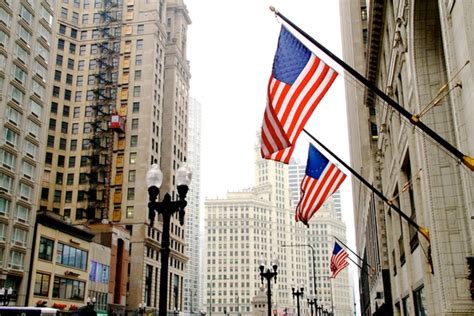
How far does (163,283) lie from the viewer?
1475cm

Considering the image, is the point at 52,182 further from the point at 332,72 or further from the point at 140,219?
the point at 332,72

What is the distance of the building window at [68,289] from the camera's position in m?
59.0

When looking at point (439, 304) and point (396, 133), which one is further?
point (396, 133)

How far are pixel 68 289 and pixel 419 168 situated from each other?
51730 millimetres

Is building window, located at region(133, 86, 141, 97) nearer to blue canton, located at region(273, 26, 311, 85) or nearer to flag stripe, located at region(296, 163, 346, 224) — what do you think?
flag stripe, located at region(296, 163, 346, 224)

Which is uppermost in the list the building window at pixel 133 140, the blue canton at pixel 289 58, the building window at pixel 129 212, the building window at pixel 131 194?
the building window at pixel 133 140

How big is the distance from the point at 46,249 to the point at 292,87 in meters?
→ 50.7

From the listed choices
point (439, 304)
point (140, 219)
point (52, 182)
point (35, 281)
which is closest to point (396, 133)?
point (439, 304)

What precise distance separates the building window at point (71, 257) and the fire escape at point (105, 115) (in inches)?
949

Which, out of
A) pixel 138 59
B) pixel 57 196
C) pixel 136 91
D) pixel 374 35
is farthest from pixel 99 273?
pixel 374 35

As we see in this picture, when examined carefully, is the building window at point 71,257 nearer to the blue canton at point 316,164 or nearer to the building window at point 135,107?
the building window at point 135,107

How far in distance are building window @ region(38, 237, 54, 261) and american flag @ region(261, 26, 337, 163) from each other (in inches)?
1910

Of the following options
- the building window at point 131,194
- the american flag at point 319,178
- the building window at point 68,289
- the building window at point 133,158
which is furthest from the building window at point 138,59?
the american flag at point 319,178

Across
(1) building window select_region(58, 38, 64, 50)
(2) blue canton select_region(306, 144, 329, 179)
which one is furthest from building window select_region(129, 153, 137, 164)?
(2) blue canton select_region(306, 144, 329, 179)
